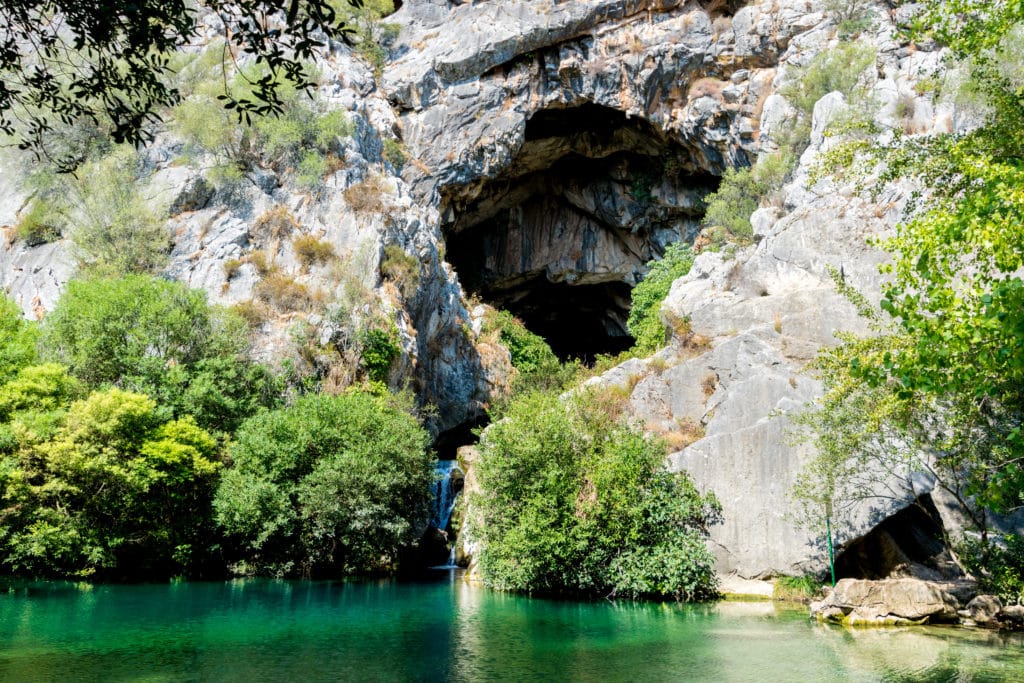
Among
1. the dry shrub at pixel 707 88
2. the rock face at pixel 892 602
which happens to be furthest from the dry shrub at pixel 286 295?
the dry shrub at pixel 707 88

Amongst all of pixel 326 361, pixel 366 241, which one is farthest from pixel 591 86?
pixel 326 361

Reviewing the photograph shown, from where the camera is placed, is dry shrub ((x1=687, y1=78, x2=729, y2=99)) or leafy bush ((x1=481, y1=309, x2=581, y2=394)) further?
leafy bush ((x1=481, y1=309, x2=581, y2=394))

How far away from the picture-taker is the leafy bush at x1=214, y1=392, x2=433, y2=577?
23.1 meters

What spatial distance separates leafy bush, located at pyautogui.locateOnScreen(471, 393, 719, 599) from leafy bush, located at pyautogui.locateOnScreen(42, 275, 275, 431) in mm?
9877

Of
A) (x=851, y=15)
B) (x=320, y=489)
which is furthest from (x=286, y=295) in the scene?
(x=851, y=15)

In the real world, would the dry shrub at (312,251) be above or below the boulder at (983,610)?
above

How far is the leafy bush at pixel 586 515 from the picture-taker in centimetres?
1983

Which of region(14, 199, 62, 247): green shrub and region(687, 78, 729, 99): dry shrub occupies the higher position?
region(687, 78, 729, 99): dry shrub

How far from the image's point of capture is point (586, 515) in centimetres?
2020

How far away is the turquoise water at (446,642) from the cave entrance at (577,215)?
92.4ft

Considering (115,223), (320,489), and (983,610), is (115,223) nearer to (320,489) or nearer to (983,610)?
(320,489)

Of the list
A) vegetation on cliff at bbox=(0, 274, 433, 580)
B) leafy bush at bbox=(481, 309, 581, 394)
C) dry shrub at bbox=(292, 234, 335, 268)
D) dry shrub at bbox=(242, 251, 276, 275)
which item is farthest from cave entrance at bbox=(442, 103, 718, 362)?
vegetation on cliff at bbox=(0, 274, 433, 580)

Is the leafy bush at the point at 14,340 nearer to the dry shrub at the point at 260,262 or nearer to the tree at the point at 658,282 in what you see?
the dry shrub at the point at 260,262

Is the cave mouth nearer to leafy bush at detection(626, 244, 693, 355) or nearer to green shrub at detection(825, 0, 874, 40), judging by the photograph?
leafy bush at detection(626, 244, 693, 355)
